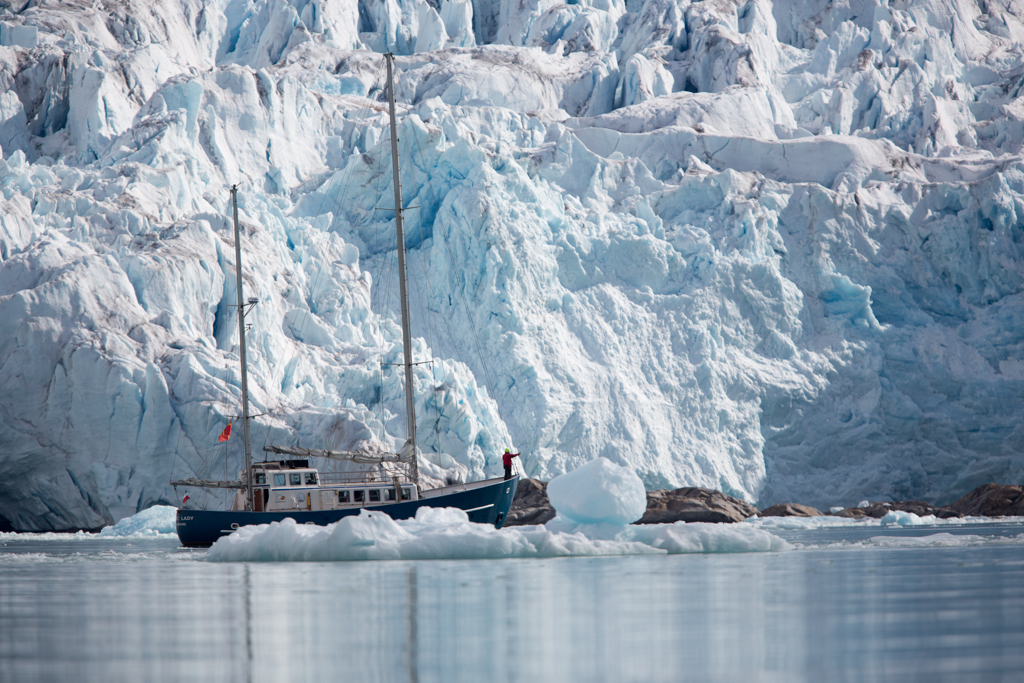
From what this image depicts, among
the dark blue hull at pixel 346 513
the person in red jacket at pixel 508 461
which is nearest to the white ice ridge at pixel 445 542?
the person in red jacket at pixel 508 461

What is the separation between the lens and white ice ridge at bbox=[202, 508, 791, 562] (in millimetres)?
14117

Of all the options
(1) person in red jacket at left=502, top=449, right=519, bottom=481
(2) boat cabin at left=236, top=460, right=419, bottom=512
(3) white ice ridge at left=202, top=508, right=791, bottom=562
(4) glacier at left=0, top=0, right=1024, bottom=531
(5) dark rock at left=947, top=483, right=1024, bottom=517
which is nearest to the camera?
(3) white ice ridge at left=202, top=508, right=791, bottom=562

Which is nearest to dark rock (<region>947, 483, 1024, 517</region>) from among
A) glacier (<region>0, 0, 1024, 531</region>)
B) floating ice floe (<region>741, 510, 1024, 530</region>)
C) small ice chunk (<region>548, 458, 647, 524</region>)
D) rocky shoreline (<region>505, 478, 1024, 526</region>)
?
rocky shoreline (<region>505, 478, 1024, 526</region>)

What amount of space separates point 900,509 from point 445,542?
20314mm

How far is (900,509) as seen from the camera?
30.3m

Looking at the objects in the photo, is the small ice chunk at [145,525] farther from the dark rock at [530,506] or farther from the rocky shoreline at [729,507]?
the rocky shoreline at [729,507]

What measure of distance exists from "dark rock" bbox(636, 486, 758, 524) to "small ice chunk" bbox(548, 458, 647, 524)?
37.7 feet

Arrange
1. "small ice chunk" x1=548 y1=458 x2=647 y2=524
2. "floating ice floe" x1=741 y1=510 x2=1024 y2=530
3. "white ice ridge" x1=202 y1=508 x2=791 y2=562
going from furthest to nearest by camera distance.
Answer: "floating ice floe" x1=741 y1=510 x2=1024 y2=530 → "small ice chunk" x1=548 y1=458 x2=647 y2=524 → "white ice ridge" x1=202 y1=508 x2=791 y2=562

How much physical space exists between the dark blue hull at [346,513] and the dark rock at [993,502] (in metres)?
16.8

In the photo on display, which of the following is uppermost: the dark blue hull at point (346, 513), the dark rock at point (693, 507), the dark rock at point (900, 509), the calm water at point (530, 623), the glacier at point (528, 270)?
the glacier at point (528, 270)

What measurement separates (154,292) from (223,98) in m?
11.2

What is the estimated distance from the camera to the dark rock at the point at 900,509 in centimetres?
3020

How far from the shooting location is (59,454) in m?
27.1

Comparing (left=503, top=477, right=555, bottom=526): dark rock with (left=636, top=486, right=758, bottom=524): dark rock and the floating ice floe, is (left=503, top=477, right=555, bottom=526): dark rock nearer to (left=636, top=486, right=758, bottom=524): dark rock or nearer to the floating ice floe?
(left=636, top=486, right=758, bottom=524): dark rock
